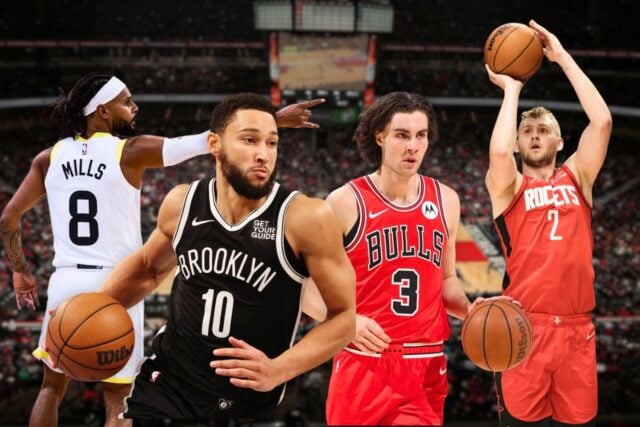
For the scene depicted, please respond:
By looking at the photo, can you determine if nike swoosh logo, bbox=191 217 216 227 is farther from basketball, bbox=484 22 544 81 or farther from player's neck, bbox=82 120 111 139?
basketball, bbox=484 22 544 81

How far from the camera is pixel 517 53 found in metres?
3.58

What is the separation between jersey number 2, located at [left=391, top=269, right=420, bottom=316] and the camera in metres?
3.21

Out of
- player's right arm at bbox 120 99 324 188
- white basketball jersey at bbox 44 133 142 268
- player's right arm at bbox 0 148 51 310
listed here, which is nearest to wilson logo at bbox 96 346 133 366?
white basketball jersey at bbox 44 133 142 268

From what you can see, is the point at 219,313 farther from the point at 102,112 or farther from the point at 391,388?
the point at 102,112

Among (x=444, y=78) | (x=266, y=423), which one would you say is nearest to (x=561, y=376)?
(x=266, y=423)

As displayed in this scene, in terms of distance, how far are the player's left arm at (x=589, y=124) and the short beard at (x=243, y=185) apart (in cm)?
175

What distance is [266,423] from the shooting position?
3.29 metres

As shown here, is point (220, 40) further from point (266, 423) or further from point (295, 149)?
point (266, 423)

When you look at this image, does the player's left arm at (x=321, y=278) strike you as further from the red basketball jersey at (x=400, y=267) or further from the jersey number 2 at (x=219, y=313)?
the red basketball jersey at (x=400, y=267)

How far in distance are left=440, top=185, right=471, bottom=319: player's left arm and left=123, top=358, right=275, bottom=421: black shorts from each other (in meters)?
1.14

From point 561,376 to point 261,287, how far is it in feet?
5.22

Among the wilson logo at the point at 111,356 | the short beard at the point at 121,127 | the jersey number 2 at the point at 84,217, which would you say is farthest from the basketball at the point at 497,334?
the short beard at the point at 121,127

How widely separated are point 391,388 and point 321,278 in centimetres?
86

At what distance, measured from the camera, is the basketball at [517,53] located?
3.57m
